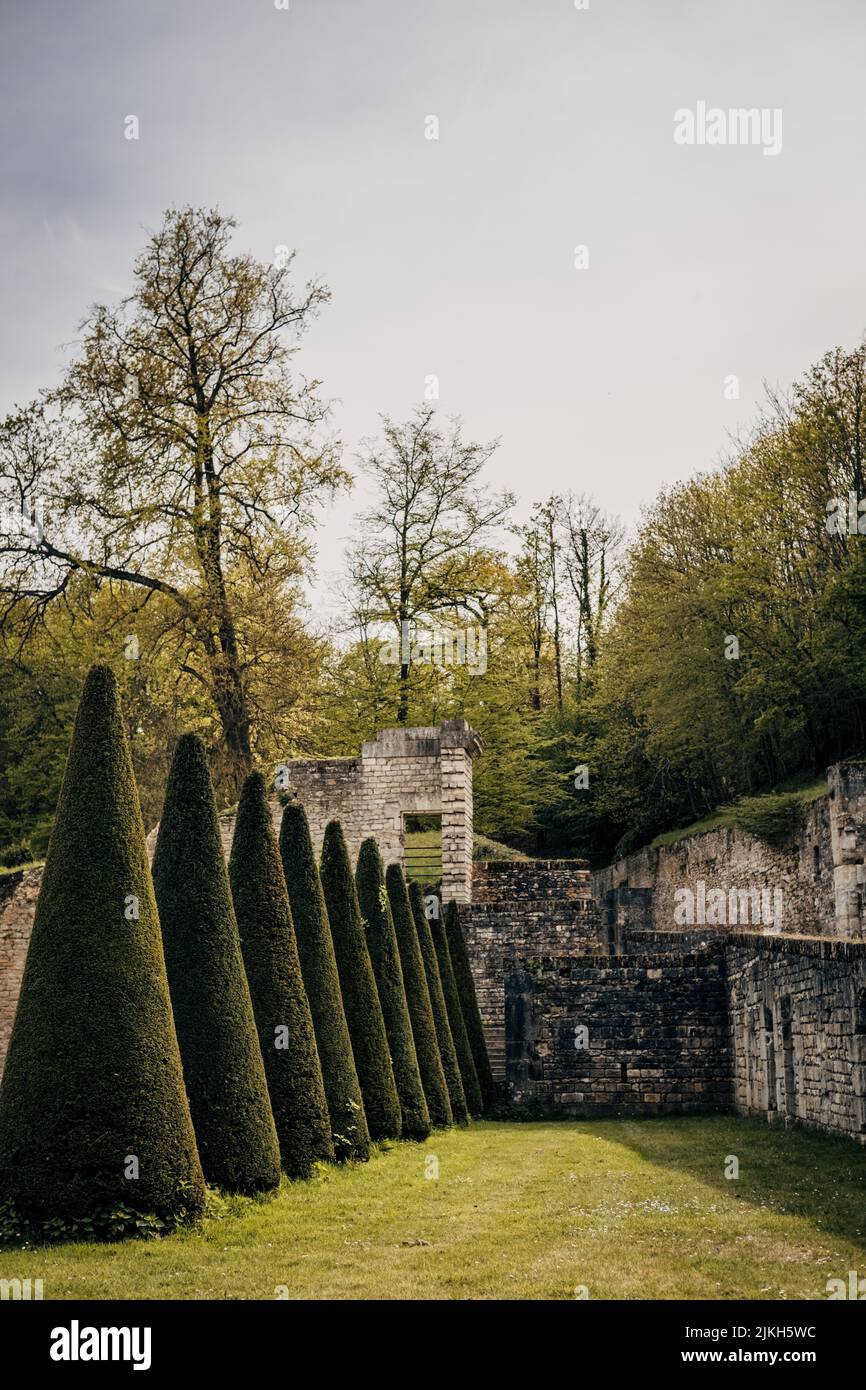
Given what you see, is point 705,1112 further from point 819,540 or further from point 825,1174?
point 819,540

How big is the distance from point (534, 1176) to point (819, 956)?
352cm

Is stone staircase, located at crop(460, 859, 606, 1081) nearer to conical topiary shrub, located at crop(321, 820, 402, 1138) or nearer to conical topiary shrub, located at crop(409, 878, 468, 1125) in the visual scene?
conical topiary shrub, located at crop(409, 878, 468, 1125)

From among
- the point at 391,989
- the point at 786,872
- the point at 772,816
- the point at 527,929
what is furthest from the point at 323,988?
the point at 786,872

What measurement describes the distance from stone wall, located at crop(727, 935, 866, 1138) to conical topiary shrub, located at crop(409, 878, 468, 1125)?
154 inches

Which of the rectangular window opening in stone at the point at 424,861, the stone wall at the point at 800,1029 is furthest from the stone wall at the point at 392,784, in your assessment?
the stone wall at the point at 800,1029

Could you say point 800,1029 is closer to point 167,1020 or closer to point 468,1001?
point 468,1001

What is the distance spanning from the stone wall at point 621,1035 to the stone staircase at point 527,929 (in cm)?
313

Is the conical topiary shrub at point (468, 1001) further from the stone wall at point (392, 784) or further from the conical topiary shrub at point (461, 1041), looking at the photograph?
the stone wall at point (392, 784)

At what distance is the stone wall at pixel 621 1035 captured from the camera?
64.5 feet

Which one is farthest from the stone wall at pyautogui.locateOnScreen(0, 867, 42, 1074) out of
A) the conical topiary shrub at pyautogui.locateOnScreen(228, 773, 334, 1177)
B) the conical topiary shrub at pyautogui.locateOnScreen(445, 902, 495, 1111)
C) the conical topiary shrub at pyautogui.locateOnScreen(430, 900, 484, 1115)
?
the conical topiary shrub at pyautogui.locateOnScreen(228, 773, 334, 1177)

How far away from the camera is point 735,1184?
11.1 meters

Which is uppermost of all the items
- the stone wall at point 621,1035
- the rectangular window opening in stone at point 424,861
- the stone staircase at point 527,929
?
the rectangular window opening in stone at point 424,861

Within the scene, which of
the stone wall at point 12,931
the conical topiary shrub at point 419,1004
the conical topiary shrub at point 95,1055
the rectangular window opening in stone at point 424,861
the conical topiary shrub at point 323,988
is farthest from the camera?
the rectangular window opening in stone at point 424,861
